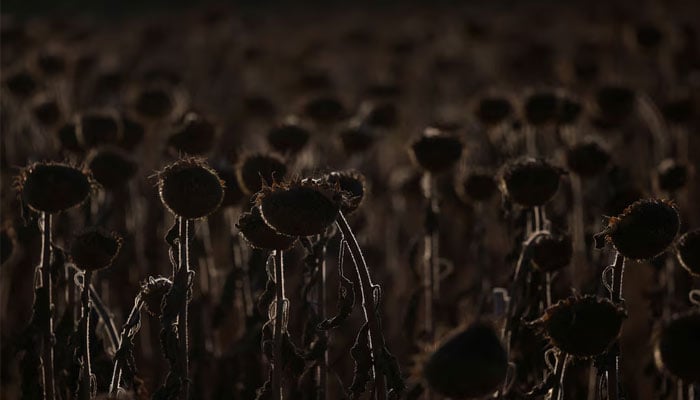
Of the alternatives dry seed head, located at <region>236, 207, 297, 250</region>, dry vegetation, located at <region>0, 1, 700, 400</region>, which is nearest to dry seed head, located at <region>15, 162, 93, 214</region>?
dry vegetation, located at <region>0, 1, 700, 400</region>

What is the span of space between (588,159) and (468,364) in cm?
214

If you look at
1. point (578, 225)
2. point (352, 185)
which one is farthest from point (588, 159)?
point (352, 185)

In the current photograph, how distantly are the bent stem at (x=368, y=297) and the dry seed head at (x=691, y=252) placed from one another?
0.94 meters

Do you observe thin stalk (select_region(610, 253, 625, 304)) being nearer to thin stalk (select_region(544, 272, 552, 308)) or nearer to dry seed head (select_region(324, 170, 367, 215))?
thin stalk (select_region(544, 272, 552, 308))

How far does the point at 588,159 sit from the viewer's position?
153 inches

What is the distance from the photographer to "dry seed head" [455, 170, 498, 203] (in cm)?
403

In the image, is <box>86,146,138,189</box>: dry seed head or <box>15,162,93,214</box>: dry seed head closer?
<box>15,162,93,214</box>: dry seed head

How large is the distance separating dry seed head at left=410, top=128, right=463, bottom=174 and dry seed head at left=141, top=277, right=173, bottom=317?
Result: 1392 mm

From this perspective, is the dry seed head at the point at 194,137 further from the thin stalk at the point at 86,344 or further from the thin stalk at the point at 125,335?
the thin stalk at the point at 125,335

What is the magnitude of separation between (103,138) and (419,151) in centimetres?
159

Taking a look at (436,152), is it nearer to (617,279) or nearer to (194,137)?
(194,137)

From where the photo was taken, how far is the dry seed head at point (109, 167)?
3.76 metres

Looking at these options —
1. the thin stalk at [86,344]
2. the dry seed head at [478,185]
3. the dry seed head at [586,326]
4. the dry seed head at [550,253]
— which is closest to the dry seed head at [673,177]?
the dry seed head at [478,185]

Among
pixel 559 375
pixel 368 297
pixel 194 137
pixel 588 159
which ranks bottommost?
pixel 559 375
